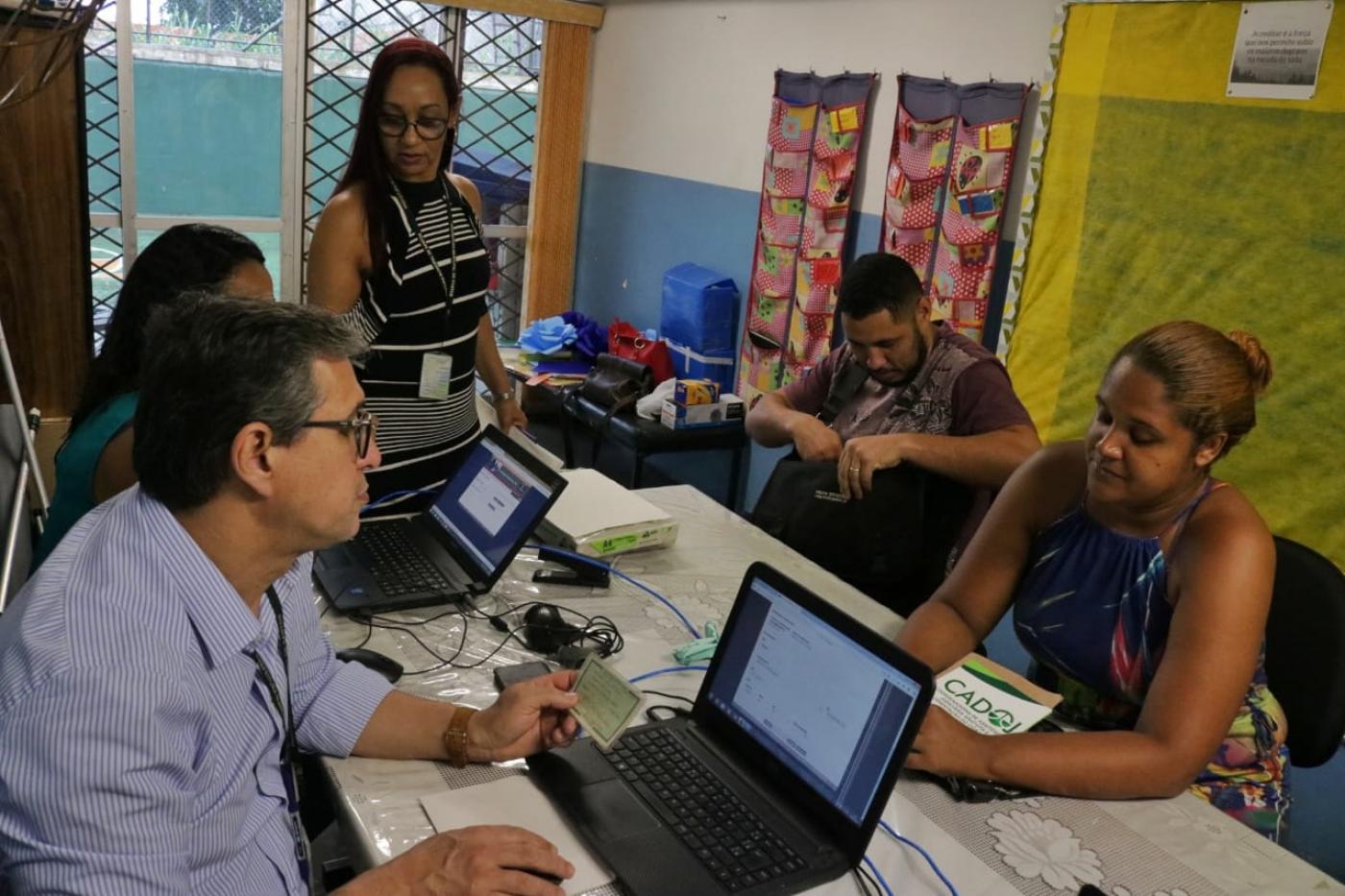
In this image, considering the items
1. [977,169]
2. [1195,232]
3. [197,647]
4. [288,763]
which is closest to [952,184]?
[977,169]

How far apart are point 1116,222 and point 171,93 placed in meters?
3.76

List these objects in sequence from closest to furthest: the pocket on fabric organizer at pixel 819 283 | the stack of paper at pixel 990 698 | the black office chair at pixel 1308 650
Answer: the stack of paper at pixel 990 698 < the black office chair at pixel 1308 650 < the pocket on fabric organizer at pixel 819 283

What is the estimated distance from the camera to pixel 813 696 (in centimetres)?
128

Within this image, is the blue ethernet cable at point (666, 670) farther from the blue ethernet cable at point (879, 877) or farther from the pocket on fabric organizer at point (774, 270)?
the pocket on fabric organizer at point (774, 270)

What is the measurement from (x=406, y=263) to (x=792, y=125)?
2.10 m

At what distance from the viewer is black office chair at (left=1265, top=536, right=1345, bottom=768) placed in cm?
163

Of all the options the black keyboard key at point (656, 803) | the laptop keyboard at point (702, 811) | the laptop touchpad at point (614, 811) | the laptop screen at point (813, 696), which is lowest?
the laptop touchpad at point (614, 811)

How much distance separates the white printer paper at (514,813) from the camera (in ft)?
3.93

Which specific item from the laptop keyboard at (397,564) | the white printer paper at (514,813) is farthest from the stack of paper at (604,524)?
the white printer paper at (514,813)

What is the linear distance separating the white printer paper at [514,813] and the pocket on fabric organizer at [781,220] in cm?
293

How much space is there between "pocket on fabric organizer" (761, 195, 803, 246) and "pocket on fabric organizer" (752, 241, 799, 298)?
1.1 inches

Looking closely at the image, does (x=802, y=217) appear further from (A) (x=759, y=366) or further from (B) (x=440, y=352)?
(B) (x=440, y=352)

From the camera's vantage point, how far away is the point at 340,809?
130 cm

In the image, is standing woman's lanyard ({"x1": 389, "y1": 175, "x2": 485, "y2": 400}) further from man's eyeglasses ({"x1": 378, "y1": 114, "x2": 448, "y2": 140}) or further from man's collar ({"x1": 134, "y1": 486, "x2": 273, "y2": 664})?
man's collar ({"x1": 134, "y1": 486, "x2": 273, "y2": 664})
